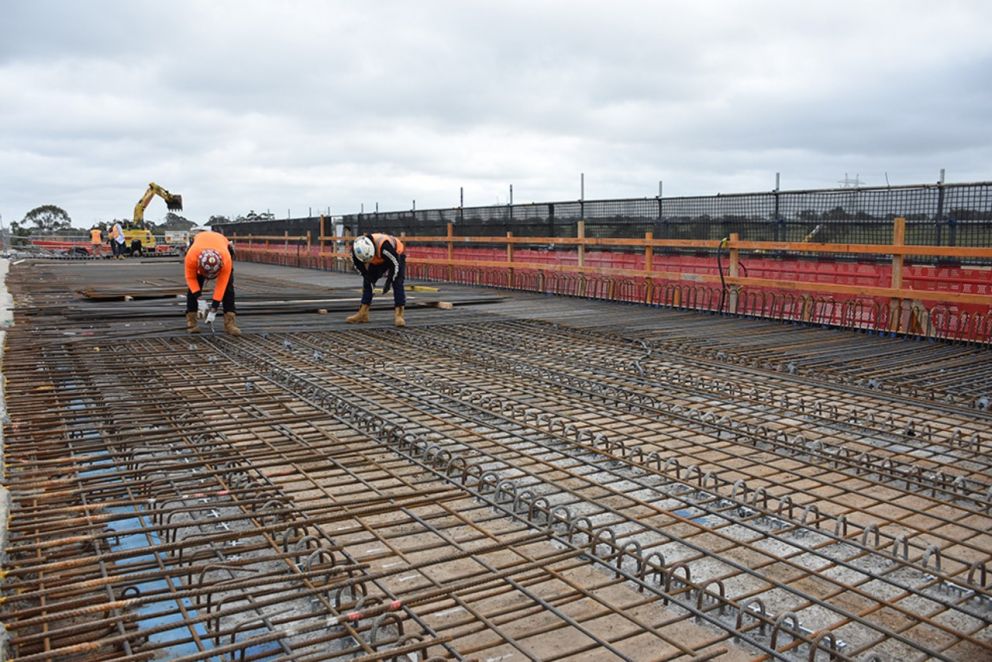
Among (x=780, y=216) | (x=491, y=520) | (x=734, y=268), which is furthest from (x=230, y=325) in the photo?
(x=780, y=216)

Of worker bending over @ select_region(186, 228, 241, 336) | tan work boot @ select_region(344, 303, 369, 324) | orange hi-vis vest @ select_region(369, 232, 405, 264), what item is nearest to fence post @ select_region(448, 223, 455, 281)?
tan work boot @ select_region(344, 303, 369, 324)

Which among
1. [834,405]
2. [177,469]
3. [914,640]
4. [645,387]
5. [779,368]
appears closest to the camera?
[914,640]

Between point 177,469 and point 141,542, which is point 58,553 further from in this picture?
point 177,469

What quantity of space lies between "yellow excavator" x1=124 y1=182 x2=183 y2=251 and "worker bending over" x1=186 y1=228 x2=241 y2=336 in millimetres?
28299

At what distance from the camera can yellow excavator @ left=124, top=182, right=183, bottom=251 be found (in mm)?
34969

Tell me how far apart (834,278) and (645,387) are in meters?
6.19

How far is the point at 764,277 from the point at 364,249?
601 cm

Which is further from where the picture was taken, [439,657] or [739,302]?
[739,302]

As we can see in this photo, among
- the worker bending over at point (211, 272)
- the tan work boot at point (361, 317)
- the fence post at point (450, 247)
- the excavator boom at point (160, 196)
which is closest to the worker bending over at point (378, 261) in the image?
the tan work boot at point (361, 317)

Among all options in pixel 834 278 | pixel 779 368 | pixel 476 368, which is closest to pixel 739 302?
pixel 834 278

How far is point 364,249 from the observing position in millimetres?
9469

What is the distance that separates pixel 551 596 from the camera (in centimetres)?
279

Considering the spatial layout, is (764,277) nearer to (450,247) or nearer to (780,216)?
(780,216)

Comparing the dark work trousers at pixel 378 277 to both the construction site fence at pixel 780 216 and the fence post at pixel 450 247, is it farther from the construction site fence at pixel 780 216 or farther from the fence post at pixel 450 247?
the fence post at pixel 450 247
